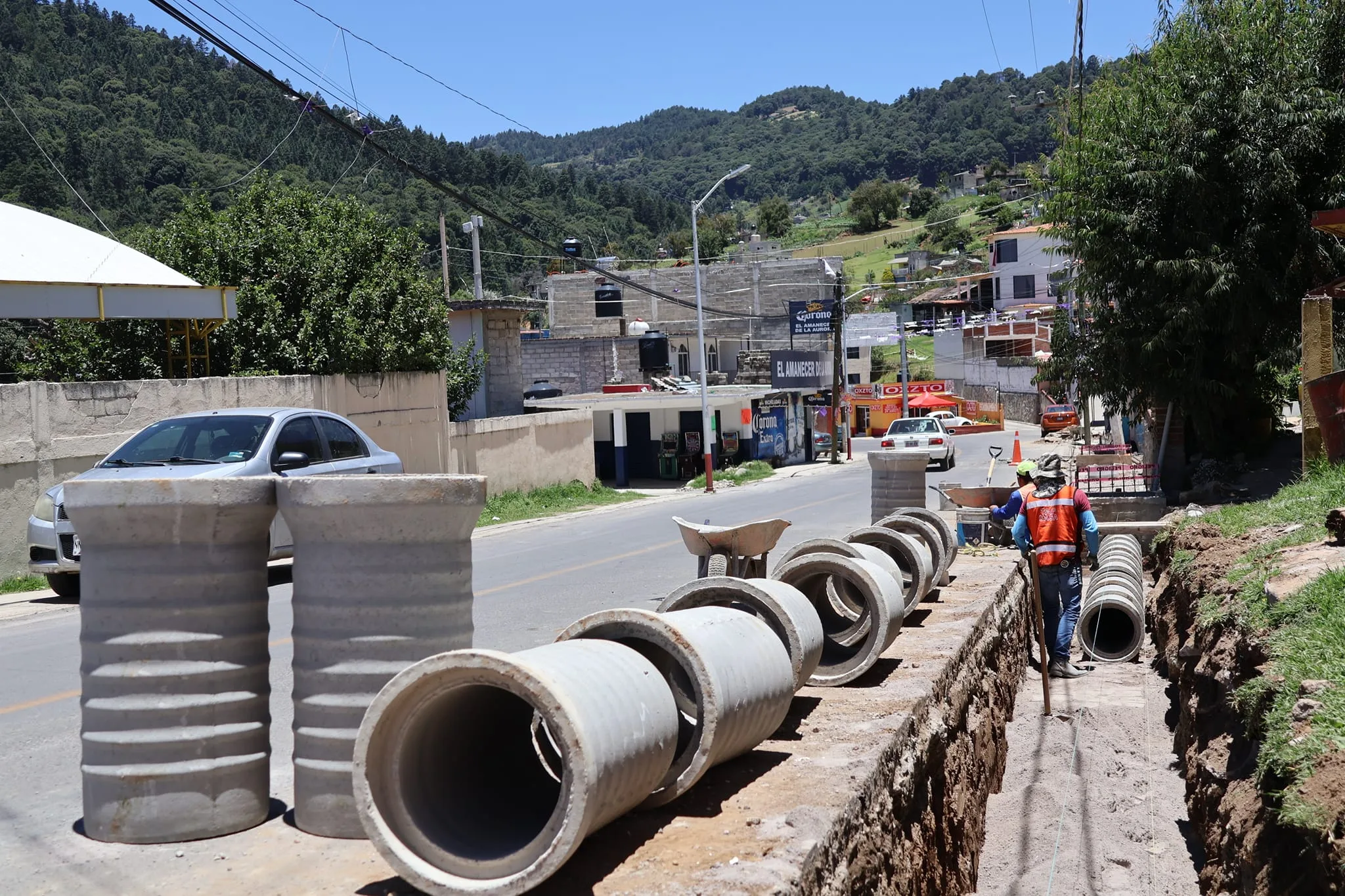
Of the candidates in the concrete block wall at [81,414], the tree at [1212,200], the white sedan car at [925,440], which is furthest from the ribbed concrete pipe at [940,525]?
the white sedan car at [925,440]

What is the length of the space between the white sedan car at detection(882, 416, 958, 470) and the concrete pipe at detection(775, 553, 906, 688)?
1075 inches

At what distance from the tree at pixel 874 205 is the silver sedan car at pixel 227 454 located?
155639 millimetres

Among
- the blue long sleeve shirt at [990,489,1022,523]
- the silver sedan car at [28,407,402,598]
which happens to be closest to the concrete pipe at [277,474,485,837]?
the silver sedan car at [28,407,402,598]

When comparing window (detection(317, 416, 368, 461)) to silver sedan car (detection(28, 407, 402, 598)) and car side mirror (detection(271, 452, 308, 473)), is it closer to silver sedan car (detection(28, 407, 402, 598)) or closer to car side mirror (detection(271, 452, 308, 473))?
silver sedan car (detection(28, 407, 402, 598))

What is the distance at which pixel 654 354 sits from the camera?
174 ft

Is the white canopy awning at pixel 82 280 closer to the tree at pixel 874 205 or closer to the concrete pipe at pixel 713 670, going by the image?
the concrete pipe at pixel 713 670

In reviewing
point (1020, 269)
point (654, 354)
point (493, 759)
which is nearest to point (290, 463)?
point (493, 759)

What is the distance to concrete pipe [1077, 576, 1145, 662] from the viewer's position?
13047 millimetres

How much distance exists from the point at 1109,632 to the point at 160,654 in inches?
449

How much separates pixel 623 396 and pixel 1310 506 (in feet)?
91.3

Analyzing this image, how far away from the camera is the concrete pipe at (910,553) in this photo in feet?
32.5

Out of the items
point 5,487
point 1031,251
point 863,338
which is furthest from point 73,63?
point 5,487

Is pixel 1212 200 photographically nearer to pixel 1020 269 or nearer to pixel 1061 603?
pixel 1061 603

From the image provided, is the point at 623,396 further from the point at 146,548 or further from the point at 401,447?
the point at 146,548
